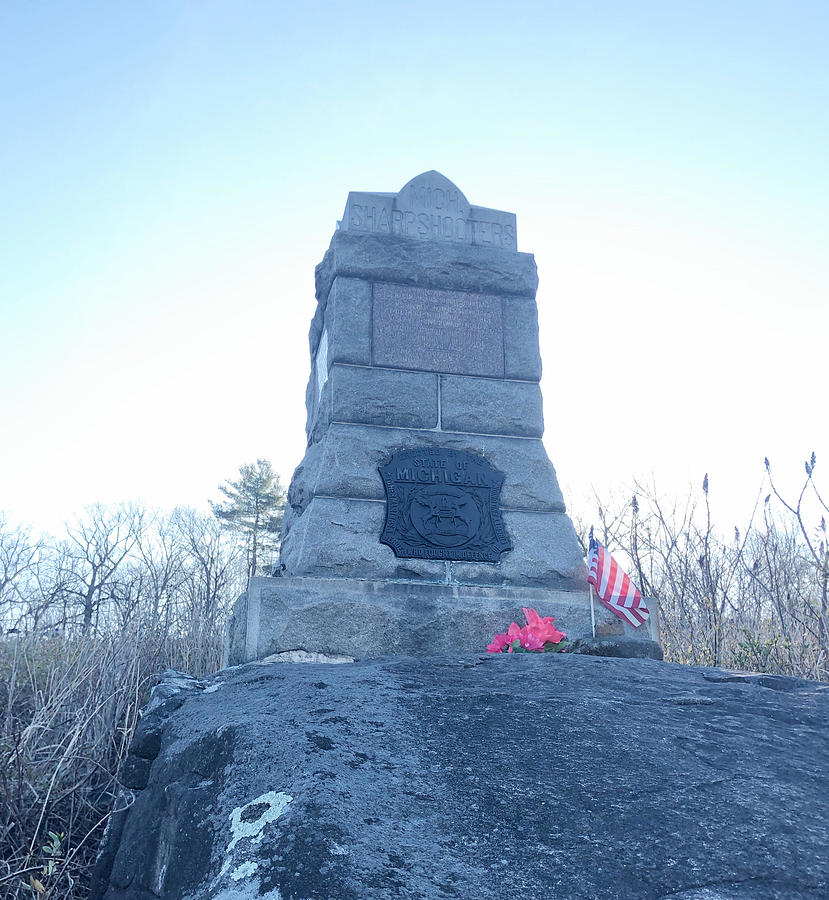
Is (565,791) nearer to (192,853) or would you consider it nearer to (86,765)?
(192,853)

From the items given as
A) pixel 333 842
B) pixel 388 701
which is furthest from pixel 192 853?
pixel 388 701

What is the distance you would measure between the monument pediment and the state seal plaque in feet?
5.21

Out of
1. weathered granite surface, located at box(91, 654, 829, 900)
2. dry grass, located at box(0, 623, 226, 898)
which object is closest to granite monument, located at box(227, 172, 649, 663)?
dry grass, located at box(0, 623, 226, 898)

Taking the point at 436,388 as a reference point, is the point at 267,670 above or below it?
below

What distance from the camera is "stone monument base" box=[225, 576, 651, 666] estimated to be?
13.6 feet

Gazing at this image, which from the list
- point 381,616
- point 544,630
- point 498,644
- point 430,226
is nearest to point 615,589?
point 544,630

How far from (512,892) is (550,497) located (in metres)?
3.50

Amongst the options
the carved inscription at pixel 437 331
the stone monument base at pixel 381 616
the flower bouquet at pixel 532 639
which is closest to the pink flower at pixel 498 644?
the flower bouquet at pixel 532 639

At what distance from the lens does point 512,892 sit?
5.77ft

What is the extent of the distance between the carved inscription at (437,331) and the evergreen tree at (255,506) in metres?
18.3

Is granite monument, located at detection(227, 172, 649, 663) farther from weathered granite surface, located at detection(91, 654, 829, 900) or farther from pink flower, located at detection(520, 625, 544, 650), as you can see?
weathered granite surface, located at detection(91, 654, 829, 900)

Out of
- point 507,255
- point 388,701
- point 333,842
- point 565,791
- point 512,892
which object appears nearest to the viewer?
point 512,892

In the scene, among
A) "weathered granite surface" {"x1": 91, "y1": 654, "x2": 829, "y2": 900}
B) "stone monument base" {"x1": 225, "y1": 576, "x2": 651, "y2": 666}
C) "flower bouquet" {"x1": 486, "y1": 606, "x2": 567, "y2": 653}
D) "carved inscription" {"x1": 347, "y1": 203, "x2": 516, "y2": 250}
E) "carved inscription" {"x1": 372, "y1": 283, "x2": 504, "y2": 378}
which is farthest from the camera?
"carved inscription" {"x1": 347, "y1": 203, "x2": 516, "y2": 250}

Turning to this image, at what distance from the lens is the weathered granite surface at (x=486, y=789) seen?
71.7 inches
